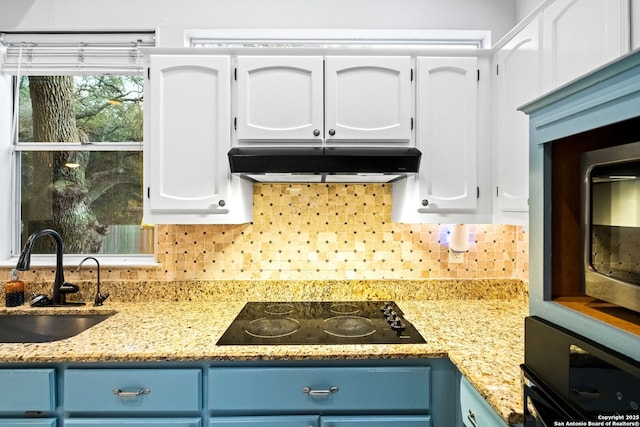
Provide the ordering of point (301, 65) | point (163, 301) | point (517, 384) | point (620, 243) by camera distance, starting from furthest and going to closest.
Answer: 1. point (163, 301)
2. point (301, 65)
3. point (517, 384)
4. point (620, 243)

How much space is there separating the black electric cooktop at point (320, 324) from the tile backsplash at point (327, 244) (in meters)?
0.19

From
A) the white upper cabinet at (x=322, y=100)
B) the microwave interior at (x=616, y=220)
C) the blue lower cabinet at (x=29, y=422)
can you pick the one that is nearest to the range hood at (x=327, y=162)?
the white upper cabinet at (x=322, y=100)

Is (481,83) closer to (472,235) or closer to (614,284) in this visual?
(472,235)

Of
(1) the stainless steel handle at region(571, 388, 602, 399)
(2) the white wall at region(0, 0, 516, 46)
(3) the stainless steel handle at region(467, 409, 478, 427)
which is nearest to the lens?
(1) the stainless steel handle at region(571, 388, 602, 399)

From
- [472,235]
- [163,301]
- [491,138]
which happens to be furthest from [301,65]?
[163,301]

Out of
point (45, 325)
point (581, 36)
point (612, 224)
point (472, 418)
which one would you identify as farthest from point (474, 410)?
point (45, 325)

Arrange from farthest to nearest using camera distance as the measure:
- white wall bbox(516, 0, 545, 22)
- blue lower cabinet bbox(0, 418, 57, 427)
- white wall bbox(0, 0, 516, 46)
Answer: white wall bbox(0, 0, 516, 46), white wall bbox(516, 0, 545, 22), blue lower cabinet bbox(0, 418, 57, 427)

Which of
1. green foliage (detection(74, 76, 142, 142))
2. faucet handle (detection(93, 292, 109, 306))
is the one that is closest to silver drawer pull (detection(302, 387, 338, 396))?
faucet handle (detection(93, 292, 109, 306))

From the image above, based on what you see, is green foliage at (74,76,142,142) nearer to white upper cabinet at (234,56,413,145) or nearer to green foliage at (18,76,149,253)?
green foliage at (18,76,149,253)

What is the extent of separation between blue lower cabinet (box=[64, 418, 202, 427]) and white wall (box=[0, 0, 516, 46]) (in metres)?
1.82

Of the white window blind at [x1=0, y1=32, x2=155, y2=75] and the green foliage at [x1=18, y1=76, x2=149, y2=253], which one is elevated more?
the white window blind at [x1=0, y1=32, x2=155, y2=75]

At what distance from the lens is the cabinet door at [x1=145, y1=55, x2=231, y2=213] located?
179 centimetres

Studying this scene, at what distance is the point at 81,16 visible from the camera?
2105 mm

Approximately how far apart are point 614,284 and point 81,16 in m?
2.62
